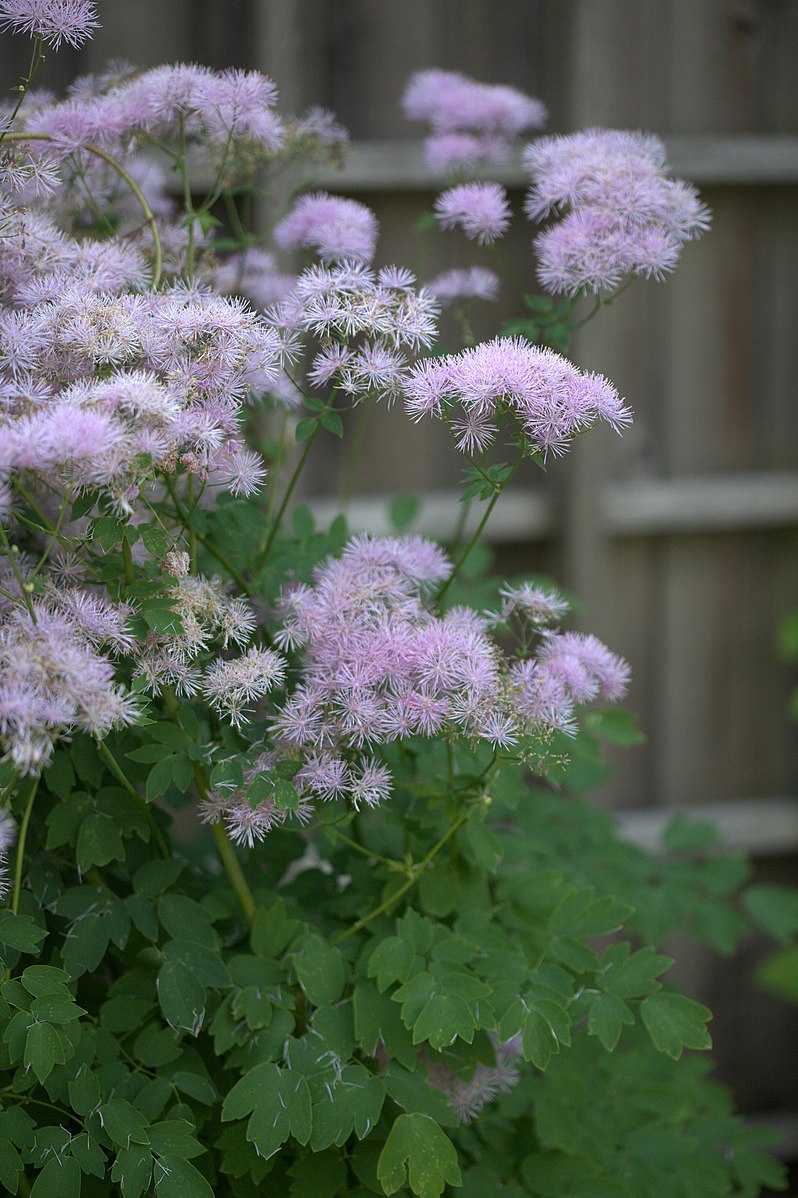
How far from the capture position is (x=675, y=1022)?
34.2 inches

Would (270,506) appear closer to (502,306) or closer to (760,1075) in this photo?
(502,306)

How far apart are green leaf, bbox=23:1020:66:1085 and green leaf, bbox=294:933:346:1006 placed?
0.60 feet

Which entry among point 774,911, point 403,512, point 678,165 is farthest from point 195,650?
point 678,165

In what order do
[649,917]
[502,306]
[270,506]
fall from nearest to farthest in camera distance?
[270,506] < [649,917] < [502,306]

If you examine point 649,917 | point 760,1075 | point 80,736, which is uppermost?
point 80,736

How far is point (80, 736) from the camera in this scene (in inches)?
34.4

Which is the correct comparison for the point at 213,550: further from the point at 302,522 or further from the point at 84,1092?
the point at 84,1092

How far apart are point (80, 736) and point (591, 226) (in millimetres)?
585

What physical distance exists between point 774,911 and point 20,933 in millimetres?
1137

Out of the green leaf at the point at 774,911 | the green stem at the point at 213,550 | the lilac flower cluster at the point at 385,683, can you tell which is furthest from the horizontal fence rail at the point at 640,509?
the lilac flower cluster at the point at 385,683

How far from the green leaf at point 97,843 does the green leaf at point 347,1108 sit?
23 centimetres

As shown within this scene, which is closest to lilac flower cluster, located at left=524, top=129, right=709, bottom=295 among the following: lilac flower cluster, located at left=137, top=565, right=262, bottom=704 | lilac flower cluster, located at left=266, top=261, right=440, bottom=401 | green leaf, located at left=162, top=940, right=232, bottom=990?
lilac flower cluster, located at left=266, top=261, right=440, bottom=401

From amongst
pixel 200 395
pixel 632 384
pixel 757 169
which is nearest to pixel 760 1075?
pixel 632 384

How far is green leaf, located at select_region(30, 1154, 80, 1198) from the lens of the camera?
2.46 ft
